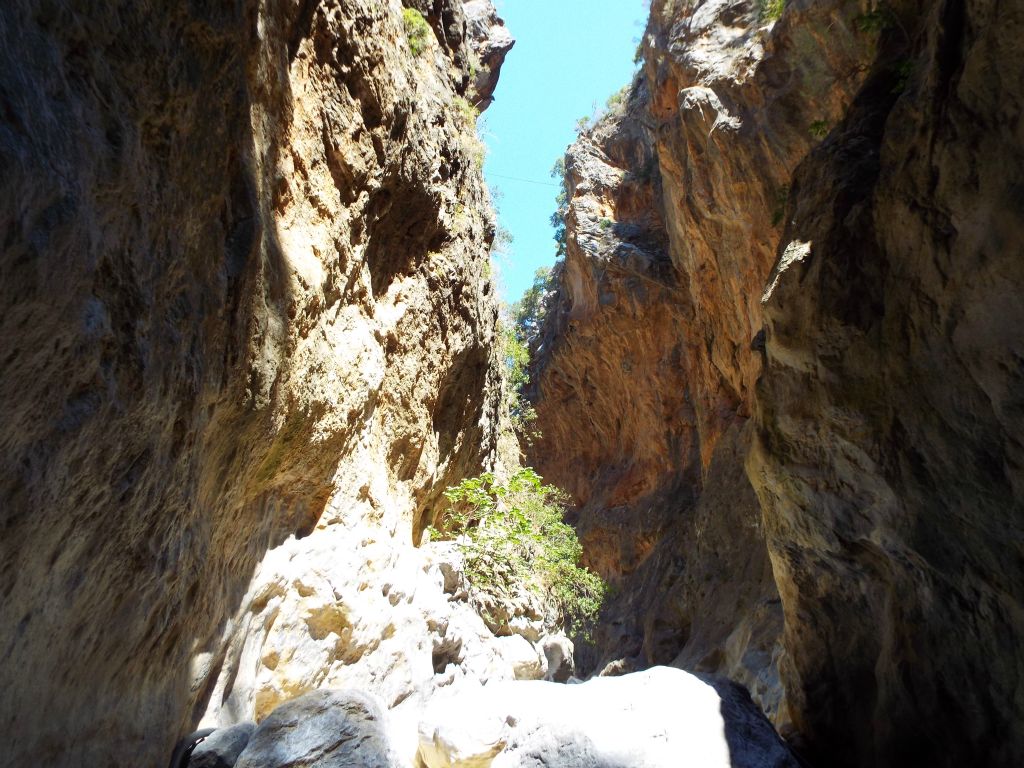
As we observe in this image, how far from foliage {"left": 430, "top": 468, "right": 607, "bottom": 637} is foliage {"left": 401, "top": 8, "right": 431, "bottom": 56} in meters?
6.29

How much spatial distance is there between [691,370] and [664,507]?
3921 millimetres

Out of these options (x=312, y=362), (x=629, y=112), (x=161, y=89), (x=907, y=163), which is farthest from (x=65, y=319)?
(x=629, y=112)

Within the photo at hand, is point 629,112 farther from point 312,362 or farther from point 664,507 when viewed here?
point 312,362

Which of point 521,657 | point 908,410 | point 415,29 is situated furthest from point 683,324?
point 908,410

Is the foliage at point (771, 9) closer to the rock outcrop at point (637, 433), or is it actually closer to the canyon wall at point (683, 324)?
the canyon wall at point (683, 324)

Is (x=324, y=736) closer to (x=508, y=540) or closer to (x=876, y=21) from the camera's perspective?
(x=508, y=540)

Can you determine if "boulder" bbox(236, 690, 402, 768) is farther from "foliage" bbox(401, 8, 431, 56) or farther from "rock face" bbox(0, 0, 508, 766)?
"foliage" bbox(401, 8, 431, 56)

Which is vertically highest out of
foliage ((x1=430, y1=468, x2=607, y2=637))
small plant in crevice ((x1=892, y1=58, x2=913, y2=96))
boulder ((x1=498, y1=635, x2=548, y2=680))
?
small plant in crevice ((x1=892, y1=58, x2=913, y2=96))

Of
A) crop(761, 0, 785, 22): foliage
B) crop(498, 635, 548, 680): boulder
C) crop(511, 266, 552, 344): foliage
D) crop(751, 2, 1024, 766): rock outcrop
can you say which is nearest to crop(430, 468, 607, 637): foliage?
crop(498, 635, 548, 680): boulder

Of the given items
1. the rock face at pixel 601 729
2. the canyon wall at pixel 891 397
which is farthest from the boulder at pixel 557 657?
the rock face at pixel 601 729

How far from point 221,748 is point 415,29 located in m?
8.80

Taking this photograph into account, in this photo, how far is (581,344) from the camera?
22.5 metres

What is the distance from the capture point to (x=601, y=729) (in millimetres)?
5301

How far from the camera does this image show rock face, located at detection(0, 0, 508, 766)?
2.63 meters
